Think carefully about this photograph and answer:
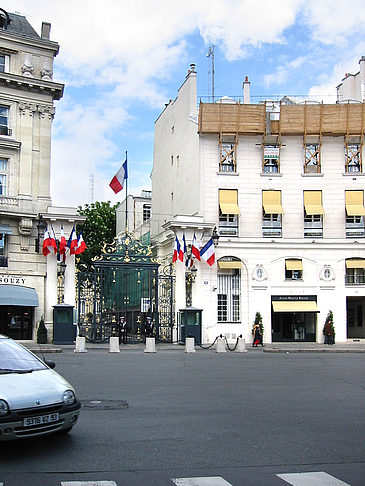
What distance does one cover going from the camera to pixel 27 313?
32219 millimetres

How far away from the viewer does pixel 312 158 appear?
38.1 metres

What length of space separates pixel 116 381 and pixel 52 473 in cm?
873

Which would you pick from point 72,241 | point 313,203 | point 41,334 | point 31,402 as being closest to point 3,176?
point 72,241

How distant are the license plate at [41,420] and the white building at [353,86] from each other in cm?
3591

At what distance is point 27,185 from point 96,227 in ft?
80.8

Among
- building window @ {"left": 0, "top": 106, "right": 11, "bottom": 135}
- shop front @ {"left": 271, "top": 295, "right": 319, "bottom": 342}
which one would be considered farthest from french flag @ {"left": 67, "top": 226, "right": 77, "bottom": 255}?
shop front @ {"left": 271, "top": 295, "right": 319, "bottom": 342}

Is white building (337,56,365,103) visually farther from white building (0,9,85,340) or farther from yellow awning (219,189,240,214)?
white building (0,9,85,340)

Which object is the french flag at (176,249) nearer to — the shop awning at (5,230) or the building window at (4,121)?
the shop awning at (5,230)

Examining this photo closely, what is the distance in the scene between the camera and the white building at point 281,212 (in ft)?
120

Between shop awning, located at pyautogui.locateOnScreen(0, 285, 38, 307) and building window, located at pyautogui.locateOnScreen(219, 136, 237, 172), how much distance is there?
1377 cm

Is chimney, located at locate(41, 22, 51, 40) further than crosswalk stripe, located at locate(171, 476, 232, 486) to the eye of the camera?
Yes

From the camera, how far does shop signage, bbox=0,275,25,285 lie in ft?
103

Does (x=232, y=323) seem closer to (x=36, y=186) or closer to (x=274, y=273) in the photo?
(x=274, y=273)

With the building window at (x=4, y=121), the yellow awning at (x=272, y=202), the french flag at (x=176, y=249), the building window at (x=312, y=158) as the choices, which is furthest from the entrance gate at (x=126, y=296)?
the building window at (x=312, y=158)
